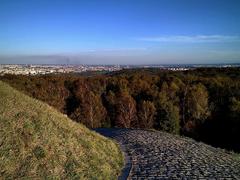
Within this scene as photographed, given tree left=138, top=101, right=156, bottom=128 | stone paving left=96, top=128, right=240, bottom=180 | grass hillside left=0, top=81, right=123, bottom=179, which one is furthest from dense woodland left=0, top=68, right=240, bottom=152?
grass hillside left=0, top=81, right=123, bottom=179

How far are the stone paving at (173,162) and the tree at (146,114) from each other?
4069 centimetres

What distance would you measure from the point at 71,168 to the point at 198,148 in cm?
1281

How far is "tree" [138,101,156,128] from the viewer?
2623 inches

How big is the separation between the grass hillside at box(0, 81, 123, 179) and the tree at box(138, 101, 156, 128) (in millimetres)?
46904

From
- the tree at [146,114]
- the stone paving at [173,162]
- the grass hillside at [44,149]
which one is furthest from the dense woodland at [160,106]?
the grass hillside at [44,149]

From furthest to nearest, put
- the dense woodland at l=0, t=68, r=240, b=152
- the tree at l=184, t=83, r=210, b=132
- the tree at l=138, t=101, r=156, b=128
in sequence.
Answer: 1. the tree at l=184, t=83, r=210, b=132
2. the tree at l=138, t=101, r=156, b=128
3. the dense woodland at l=0, t=68, r=240, b=152

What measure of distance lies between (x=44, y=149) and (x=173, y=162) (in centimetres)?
787

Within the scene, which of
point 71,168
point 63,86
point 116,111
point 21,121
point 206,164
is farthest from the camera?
point 63,86

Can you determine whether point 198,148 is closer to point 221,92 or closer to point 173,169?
point 173,169

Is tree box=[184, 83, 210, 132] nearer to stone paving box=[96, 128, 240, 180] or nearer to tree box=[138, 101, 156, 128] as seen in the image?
tree box=[138, 101, 156, 128]

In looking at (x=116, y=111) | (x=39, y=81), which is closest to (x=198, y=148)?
(x=116, y=111)

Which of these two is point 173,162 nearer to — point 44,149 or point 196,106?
point 44,149

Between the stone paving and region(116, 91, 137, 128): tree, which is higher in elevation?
the stone paving

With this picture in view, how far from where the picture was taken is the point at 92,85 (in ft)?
306
